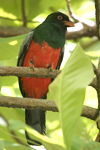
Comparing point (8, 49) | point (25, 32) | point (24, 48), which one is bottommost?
point (8, 49)

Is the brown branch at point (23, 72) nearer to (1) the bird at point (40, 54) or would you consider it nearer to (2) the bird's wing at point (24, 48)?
(1) the bird at point (40, 54)

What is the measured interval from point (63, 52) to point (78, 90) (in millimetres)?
2987

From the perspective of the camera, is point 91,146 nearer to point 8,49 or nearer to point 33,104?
point 33,104

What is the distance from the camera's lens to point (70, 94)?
1188 mm

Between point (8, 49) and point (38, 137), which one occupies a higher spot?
point (8, 49)

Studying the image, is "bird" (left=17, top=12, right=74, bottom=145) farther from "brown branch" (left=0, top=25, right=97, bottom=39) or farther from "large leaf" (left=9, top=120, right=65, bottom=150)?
"large leaf" (left=9, top=120, right=65, bottom=150)

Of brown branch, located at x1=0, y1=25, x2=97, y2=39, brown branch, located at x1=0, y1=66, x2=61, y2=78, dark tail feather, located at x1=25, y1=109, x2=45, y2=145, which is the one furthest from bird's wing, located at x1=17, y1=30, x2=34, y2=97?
brown branch, located at x1=0, y1=66, x2=61, y2=78

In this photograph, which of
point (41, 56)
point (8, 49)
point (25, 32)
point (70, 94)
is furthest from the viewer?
point (25, 32)

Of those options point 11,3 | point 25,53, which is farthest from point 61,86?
point 11,3

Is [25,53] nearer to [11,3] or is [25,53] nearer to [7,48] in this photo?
[11,3]

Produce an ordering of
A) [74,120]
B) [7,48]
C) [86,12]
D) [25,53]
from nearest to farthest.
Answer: [74,120] → [7,48] → [25,53] → [86,12]

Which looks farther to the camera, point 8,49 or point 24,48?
point 24,48

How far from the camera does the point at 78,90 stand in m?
1.15

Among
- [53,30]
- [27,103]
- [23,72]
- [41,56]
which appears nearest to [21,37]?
[23,72]
